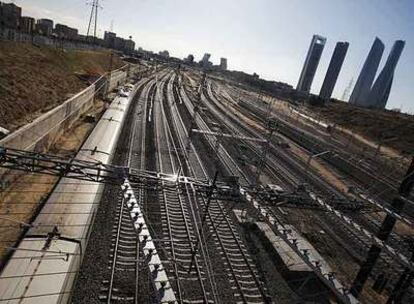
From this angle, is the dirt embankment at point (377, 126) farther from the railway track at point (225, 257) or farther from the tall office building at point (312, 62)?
the tall office building at point (312, 62)

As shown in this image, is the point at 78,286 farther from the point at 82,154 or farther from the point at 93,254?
the point at 82,154

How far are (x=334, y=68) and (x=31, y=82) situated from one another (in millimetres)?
123633

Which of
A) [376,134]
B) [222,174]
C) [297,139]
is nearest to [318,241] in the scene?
[222,174]

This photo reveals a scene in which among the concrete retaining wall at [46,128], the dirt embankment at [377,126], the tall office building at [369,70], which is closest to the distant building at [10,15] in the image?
the concrete retaining wall at [46,128]

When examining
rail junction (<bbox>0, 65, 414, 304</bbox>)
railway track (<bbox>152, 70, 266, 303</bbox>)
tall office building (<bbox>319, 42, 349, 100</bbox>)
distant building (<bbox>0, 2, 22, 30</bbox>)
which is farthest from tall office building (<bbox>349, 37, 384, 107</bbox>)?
railway track (<bbox>152, 70, 266, 303</bbox>)

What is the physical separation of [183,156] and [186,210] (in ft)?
34.9

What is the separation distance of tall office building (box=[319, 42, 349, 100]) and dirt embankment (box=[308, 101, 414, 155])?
55257 millimetres

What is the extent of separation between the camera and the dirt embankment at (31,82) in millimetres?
27844

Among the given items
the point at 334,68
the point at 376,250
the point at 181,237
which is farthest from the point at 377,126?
the point at 334,68

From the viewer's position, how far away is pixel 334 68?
13688 centimetres

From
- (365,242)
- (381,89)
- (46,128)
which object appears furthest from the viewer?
(381,89)

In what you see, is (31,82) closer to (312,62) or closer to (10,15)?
(10,15)

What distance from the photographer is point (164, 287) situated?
1033 centimetres

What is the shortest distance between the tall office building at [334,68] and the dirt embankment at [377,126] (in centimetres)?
5526
